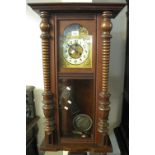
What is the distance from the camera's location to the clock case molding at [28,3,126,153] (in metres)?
0.72

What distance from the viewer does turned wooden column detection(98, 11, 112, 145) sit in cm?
72

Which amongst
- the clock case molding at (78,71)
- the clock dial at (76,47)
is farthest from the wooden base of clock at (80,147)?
the clock dial at (76,47)

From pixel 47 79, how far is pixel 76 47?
0.64 feet

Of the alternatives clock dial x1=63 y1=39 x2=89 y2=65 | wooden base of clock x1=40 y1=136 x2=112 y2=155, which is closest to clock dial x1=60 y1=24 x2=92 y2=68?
clock dial x1=63 y1=39 x2=89 y2=65

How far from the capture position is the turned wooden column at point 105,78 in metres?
0.72

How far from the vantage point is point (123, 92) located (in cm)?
109

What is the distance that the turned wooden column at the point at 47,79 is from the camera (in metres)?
0.73

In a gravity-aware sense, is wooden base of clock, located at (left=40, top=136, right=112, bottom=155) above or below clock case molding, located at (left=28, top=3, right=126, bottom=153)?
below

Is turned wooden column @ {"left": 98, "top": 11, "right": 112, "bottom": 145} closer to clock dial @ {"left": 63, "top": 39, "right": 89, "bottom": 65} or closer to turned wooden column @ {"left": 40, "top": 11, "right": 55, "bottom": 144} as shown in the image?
clock dial @ {"left": 63, "top": 39, "right": 89, "bottom": 65}

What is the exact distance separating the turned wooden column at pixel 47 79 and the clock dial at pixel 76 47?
68 mm

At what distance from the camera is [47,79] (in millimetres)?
774

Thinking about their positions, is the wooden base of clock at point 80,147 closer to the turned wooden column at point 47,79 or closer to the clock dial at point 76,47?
the turned wooden column at point 47,79

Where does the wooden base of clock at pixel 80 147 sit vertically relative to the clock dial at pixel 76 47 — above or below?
below
